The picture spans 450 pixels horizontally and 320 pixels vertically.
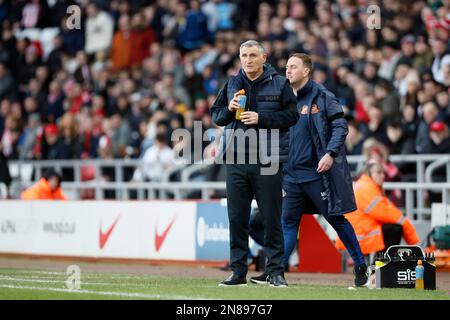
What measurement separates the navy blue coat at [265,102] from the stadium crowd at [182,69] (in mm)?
5499

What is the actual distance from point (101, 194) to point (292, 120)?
9.95 metres

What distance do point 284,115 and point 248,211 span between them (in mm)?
1019

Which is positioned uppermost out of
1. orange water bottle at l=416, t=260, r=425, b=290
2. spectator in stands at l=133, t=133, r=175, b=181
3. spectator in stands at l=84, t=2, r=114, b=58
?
spectator in stands at l=84, t=2, r=114, b=58

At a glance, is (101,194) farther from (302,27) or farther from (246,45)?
(246,45)

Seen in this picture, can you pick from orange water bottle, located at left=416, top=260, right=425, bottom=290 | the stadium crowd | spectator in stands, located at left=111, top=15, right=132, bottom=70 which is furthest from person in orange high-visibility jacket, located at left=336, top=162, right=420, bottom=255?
spectator in stands, located at left=111, top=15, right=132, bottom=70

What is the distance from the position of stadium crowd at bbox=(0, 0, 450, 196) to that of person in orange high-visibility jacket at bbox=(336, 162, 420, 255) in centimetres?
188

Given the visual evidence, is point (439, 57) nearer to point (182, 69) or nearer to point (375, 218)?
point (375, 218)

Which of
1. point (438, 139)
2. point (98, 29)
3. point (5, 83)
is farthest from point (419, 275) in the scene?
point (5, 83)

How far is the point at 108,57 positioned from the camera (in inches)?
1077

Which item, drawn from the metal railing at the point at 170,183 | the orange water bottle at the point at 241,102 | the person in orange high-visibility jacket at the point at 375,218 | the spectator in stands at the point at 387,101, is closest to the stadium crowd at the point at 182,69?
the spectator in stands at the point at 387,101

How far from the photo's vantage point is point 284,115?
11383 millimetres

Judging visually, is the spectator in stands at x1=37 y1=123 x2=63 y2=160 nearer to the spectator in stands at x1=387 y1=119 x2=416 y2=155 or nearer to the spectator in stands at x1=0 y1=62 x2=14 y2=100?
the spectator in stands at x1=0 y1=62 x2=14 y2=100

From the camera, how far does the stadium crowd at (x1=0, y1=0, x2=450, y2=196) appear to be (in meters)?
18.8
